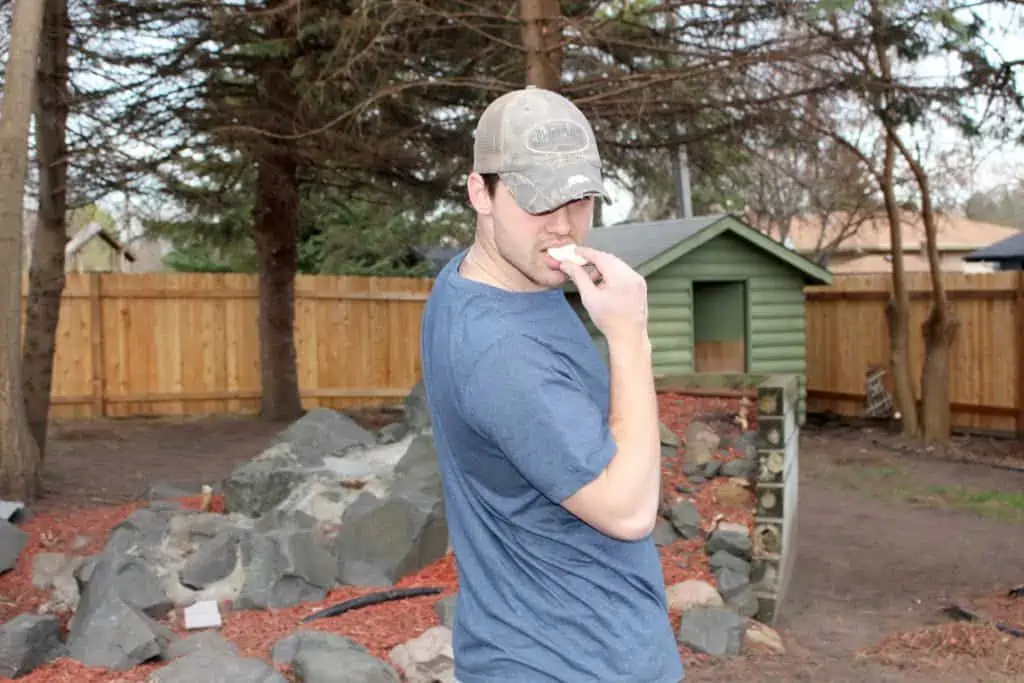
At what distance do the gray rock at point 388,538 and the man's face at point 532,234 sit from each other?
4.78 meters

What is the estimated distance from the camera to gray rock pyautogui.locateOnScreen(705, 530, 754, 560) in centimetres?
625

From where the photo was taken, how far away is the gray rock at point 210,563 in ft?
19.7

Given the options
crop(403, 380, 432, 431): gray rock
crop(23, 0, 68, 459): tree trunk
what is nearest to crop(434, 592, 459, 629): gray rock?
crop(403, 380, 432, 431): gray rock

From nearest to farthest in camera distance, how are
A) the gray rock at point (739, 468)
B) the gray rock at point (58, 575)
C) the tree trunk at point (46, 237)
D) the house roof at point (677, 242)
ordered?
the gray rock at point (58, 575) < the gray rock at point (739, 468) < the tree trunk at point (46, 237) < the house roof at point (677, 242)

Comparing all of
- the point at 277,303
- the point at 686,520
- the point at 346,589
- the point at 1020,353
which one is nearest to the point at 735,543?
the point at 686,520

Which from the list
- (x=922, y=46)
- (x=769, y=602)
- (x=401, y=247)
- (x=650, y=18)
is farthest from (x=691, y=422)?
(x=401, y=247)

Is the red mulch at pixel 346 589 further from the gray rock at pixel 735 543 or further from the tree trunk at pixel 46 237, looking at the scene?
the tree trunk at pixel 46 237

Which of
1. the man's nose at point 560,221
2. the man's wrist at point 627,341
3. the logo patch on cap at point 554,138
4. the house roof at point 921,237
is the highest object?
the house roof at point 921,237

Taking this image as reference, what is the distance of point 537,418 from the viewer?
59.6 inches

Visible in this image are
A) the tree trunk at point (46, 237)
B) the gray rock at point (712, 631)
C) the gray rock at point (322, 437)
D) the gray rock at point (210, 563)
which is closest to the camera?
the gray rock at point (712, 631)

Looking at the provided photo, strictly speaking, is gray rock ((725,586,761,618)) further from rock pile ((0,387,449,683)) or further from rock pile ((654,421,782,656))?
rock pile ((0,387,449,683))

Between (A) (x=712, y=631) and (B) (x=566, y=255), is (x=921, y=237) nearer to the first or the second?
(A) (x=712, y=631)

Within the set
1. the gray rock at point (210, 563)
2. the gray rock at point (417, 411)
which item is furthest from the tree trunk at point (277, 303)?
the gray rock at point (210, 563)

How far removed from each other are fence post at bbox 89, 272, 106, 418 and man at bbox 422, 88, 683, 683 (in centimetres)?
1467
